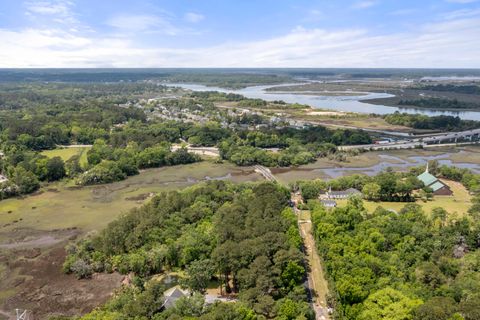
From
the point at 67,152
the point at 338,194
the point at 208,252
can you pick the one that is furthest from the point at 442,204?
the point at 67,152

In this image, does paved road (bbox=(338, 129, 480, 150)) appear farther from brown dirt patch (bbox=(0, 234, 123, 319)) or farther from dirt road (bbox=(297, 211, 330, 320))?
brown dirt patch (bbox=(0, 234, 123, 319))

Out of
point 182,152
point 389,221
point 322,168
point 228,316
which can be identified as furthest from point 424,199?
point 182,152

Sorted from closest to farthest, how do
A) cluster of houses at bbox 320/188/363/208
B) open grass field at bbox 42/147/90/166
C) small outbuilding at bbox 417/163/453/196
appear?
cluster of houses at bbox 320/188/363/208 < small outbuilding at bbox 417/163/453/196 < open grass field at bbox 42/147/90/166

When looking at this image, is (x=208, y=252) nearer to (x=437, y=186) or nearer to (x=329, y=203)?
(x=329, y=203)

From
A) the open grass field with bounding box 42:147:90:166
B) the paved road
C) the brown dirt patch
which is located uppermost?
the paved road

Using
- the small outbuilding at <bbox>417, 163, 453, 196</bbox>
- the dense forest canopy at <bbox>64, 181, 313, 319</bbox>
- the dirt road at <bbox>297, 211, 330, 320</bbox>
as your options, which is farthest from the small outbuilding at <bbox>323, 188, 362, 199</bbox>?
the small outbuilding at <bbox>417, 163, 453, 196</bbox>

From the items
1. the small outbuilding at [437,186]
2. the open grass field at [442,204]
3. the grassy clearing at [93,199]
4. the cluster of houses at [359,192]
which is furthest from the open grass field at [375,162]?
the open grass field at [442,204]

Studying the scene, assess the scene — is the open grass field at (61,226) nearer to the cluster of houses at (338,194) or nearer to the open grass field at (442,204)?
the cluster of houses at (338,194)

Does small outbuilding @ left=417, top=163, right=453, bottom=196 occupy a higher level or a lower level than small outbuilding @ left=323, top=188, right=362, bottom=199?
higher
